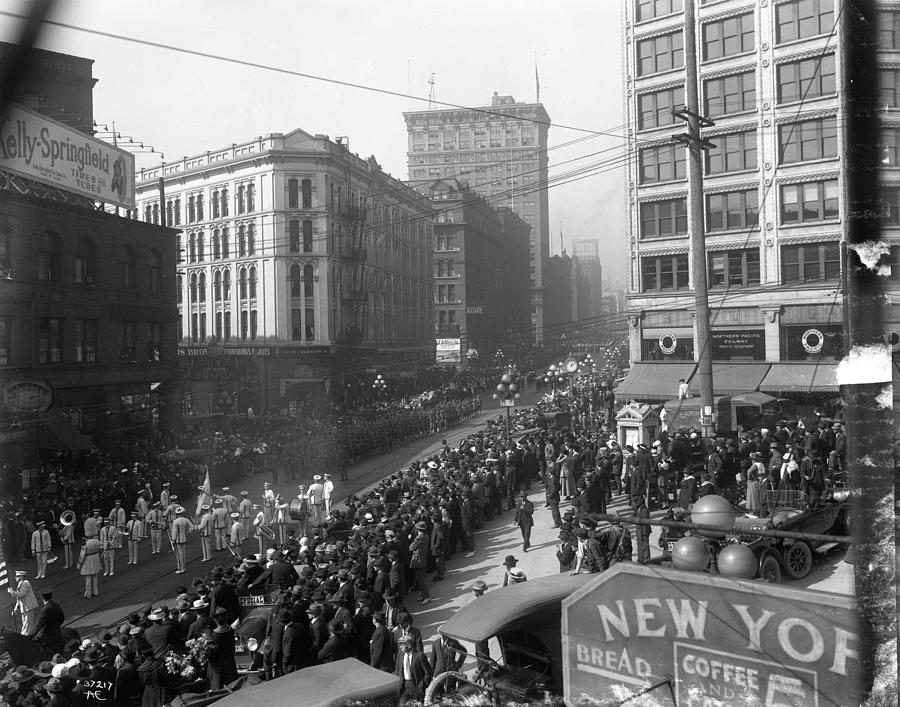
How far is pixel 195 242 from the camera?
180 ft

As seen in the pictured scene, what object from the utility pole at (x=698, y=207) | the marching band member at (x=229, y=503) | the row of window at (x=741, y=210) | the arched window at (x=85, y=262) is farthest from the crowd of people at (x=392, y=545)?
the row of window at (x=741, y=210)

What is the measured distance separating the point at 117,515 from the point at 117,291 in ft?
61.1

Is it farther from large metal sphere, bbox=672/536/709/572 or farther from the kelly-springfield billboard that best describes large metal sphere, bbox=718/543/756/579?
the kelly-springfield billboard

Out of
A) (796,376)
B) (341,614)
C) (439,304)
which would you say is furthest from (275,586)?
(439,304)

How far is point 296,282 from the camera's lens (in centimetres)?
5609

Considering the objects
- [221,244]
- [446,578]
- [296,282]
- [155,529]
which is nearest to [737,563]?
[446,578]

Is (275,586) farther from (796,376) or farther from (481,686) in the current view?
(796,376)

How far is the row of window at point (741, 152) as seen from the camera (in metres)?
32.7

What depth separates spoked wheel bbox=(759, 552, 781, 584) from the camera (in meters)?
12.2

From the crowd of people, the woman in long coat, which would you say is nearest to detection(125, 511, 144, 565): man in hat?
the crowd of people

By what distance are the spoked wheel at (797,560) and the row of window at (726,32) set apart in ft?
82.9

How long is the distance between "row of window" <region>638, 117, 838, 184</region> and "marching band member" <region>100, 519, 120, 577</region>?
25026mm

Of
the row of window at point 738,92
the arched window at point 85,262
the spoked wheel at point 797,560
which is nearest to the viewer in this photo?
the spoked wheel at point 797,560

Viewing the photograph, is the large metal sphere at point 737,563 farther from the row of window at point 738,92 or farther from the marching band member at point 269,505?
the row of window at point 738,92
